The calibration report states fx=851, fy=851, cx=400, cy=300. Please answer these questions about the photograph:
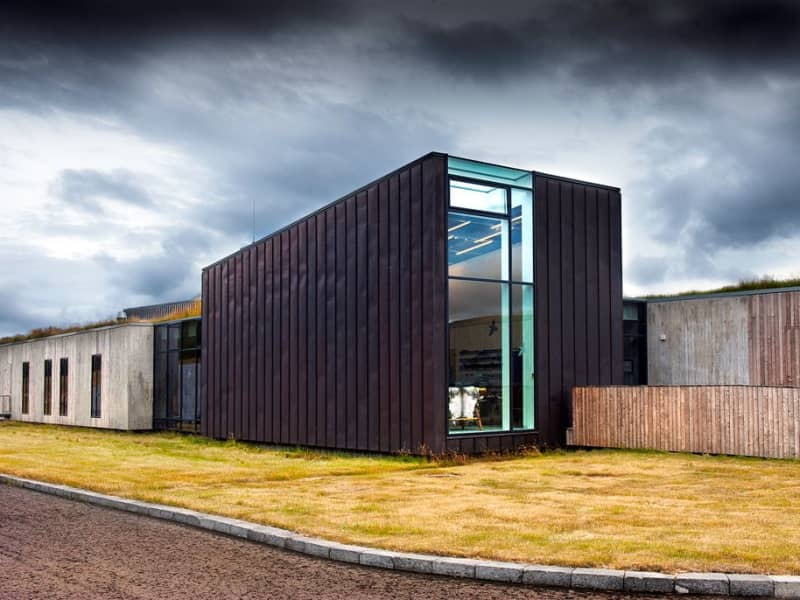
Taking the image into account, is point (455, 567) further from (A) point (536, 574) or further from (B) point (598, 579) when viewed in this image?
(B) point (598, 579)

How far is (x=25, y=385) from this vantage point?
4097cm

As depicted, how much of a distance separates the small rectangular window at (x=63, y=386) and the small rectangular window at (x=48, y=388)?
114 cm

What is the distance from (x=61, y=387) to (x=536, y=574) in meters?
34.0

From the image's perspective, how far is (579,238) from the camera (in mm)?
20344

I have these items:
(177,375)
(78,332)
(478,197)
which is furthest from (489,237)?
(78,332)

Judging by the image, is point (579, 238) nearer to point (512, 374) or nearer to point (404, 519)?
point (512, 374)

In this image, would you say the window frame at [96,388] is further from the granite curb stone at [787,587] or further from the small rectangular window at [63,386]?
the granite curb stone at [787,587]

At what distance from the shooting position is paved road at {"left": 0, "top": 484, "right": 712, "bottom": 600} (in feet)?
21.9

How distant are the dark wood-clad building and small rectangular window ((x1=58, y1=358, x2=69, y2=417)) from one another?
17.2 m

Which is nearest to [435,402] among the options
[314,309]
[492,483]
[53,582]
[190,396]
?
[492,483]

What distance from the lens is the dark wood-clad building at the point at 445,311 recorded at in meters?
17.7

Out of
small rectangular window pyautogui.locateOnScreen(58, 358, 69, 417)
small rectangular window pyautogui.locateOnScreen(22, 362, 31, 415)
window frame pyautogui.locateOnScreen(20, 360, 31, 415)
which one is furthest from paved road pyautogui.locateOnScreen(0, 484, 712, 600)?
small rectangular window pyautogui.locateOnScreen(22, 362, 31, 415)

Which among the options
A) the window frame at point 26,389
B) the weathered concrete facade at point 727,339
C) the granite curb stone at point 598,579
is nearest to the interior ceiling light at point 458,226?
the weathered concrete facade at point 727,339

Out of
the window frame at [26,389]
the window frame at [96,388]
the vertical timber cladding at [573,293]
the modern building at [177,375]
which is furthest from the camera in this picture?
the window frame at [26,389]
